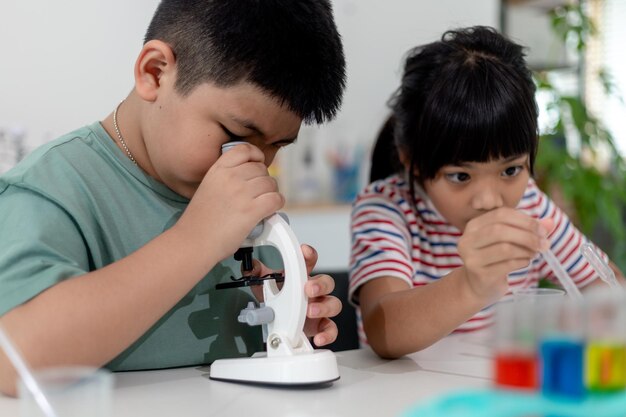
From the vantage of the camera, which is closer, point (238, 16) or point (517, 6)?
point (238, 16)

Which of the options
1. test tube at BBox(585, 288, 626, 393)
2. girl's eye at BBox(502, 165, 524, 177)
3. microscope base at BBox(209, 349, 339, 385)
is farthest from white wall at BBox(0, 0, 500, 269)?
test tube at BBox(585, 288, 626, 393)

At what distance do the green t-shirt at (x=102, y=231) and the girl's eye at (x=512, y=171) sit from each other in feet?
1.53

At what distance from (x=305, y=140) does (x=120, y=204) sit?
155 centimetres

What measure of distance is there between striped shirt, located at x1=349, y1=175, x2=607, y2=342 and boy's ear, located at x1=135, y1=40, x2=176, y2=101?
0.47m

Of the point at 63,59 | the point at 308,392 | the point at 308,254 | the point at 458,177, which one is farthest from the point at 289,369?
the point at 63,59

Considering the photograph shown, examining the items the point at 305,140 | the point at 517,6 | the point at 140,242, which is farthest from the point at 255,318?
the point at 517,6

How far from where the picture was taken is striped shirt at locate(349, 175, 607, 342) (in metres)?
1.22

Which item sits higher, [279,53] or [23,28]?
[23,28]

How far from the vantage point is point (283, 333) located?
0.83 metres

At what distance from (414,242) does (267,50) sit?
573 mm

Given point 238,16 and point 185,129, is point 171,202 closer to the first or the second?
point 185,129

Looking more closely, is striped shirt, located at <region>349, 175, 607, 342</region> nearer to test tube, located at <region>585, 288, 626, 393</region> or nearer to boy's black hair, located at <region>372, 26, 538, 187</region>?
Answer: boy's black hair, located at <region>372, 26, 538, 187</region>

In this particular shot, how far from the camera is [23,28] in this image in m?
1.85

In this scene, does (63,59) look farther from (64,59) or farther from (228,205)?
(228,205)
